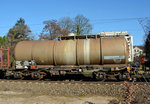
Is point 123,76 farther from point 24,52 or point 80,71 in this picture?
point 24,52

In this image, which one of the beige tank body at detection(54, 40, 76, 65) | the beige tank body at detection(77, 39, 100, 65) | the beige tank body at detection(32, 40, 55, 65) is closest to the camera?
the beige tank body at detection(77, 39, 100, 65)

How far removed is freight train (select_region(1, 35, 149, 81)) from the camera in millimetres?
12164

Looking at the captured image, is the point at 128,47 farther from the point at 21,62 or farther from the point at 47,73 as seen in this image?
the point at 21,62

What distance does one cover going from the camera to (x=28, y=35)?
4419 cm

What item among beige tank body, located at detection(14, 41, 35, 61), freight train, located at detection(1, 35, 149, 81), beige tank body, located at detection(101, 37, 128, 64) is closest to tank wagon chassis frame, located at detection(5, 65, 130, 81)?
freight train, located at detection(1, 35, 149, 81)

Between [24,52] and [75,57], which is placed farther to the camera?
[24,52]

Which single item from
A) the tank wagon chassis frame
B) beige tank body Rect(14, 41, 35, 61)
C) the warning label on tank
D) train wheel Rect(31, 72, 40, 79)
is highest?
beige tank body Rect(14, 41, 35, 61)

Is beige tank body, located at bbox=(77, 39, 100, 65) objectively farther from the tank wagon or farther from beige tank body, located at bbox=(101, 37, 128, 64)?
beige tank body, located at bbox=(101, 37, 128, 64)

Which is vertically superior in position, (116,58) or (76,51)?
(76,51)

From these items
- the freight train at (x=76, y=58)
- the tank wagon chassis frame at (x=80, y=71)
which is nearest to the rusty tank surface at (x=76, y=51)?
the freight train at (x=76, y=58)

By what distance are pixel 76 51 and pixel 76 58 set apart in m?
0.58

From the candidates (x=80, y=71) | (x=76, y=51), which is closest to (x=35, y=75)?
(x=80, y=71)

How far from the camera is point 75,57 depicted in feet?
41.7

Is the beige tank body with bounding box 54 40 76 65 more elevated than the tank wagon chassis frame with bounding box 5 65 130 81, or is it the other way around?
the beige tank body with bounding box 54 40 76 65
